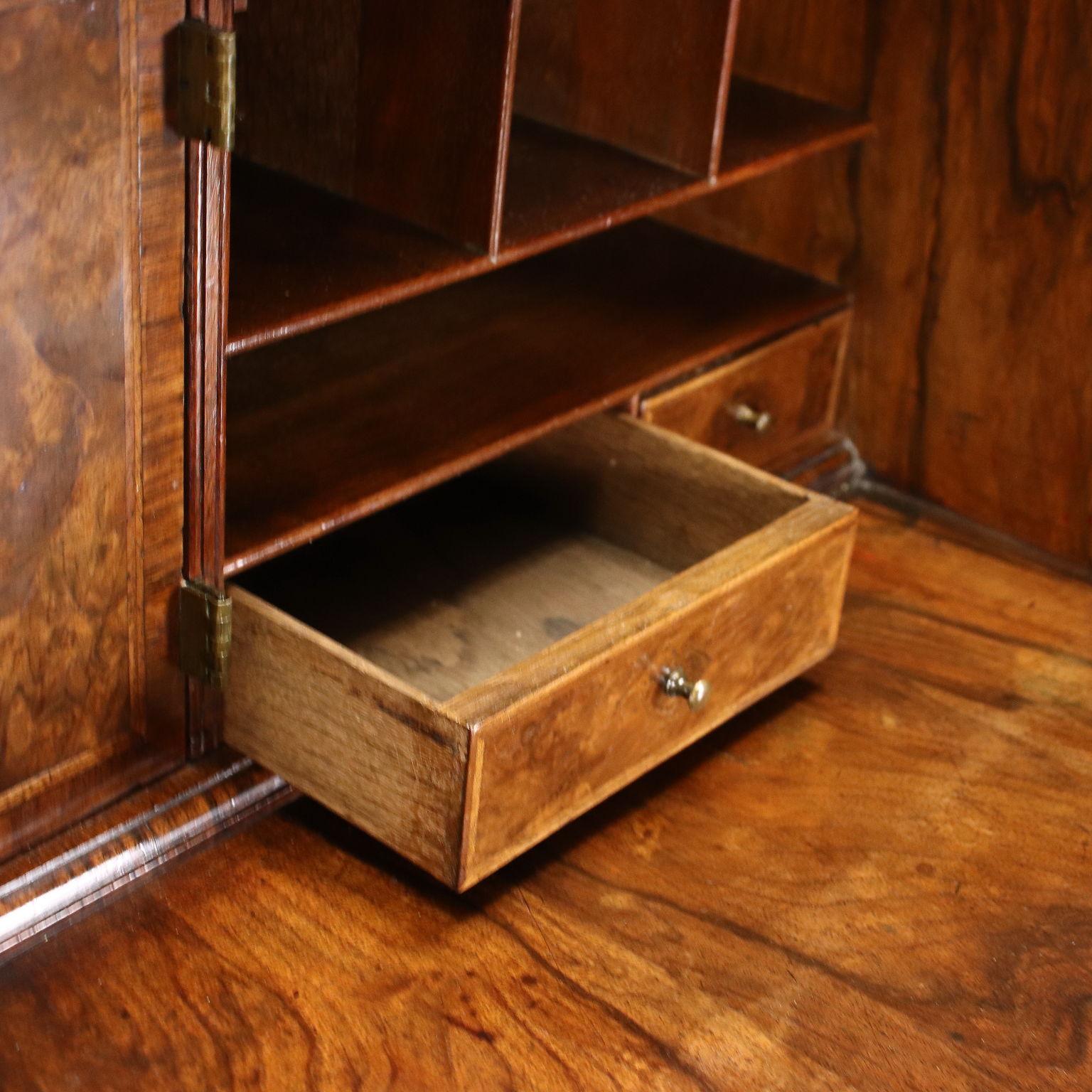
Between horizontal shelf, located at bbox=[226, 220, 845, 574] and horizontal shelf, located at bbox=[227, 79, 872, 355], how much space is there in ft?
0.29

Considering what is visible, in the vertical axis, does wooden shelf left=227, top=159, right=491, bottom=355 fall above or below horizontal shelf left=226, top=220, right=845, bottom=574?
above

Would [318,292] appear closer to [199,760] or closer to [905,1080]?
[199,760]

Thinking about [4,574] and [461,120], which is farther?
[461,120]

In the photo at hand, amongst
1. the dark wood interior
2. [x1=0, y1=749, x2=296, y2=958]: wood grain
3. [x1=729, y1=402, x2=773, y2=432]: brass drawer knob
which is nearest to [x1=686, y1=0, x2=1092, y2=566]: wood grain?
the dark wood interior

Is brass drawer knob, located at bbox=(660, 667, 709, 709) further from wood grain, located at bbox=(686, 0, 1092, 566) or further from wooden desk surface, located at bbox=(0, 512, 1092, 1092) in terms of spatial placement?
wood grain, located at bbox=(686, 0, 1092, 566)

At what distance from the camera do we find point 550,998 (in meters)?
1.01

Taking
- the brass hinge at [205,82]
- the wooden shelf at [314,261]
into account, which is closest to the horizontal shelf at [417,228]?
the wooden shelf at [314,261]

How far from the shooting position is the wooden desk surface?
962mm

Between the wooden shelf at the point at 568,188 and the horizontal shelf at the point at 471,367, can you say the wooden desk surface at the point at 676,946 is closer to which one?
the horizontal shelf at the point at 471,367

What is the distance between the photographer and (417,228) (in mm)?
1121

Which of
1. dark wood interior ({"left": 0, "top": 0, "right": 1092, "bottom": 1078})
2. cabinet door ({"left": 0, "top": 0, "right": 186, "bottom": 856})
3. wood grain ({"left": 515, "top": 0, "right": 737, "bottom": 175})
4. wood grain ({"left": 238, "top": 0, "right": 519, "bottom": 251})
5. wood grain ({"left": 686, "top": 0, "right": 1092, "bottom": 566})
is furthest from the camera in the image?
wood grain ({"left": 686, "top": 0, "right": 1092, "bottom": 566})

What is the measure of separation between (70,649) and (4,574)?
8cm

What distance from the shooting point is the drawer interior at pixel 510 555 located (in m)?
1.25

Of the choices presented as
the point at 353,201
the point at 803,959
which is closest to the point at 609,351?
the point at 353,201
